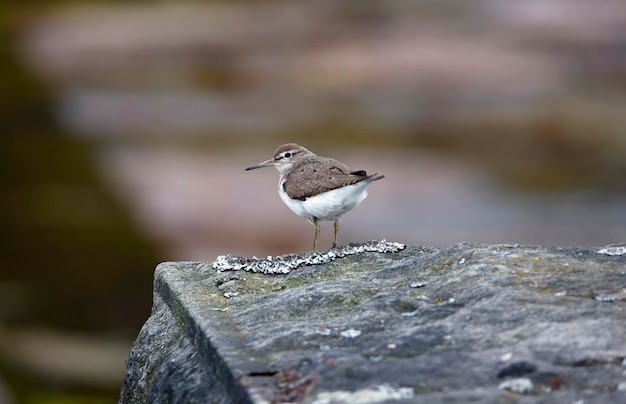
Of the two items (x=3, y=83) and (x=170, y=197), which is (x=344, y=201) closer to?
(x=170, y=197)

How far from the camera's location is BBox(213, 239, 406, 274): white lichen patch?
4941mm

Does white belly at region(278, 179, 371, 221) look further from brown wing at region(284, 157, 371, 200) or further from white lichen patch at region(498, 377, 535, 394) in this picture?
white lichen patch at region(498, 377, 535, 394)

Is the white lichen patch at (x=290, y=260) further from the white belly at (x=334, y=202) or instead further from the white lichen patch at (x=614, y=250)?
the white belly at (x=334, y=202)

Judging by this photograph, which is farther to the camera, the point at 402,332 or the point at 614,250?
the point at 614,250

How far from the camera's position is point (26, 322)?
554 inches

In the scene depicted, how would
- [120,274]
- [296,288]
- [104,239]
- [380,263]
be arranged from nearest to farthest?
[296,288], [380,263], [120,274], [104,239]

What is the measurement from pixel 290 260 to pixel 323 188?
187 cm

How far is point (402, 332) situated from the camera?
3.61 metres

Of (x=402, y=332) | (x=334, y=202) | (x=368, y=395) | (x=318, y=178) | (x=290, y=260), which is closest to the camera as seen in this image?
(x=368, y=395)

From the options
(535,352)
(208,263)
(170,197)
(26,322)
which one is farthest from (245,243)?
(535,352)

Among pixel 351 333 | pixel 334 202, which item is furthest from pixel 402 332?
pixel 334 202

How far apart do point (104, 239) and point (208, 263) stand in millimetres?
11765

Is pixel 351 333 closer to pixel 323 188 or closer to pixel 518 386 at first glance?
pixel 518 386

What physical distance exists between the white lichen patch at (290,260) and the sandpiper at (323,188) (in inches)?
54.5
